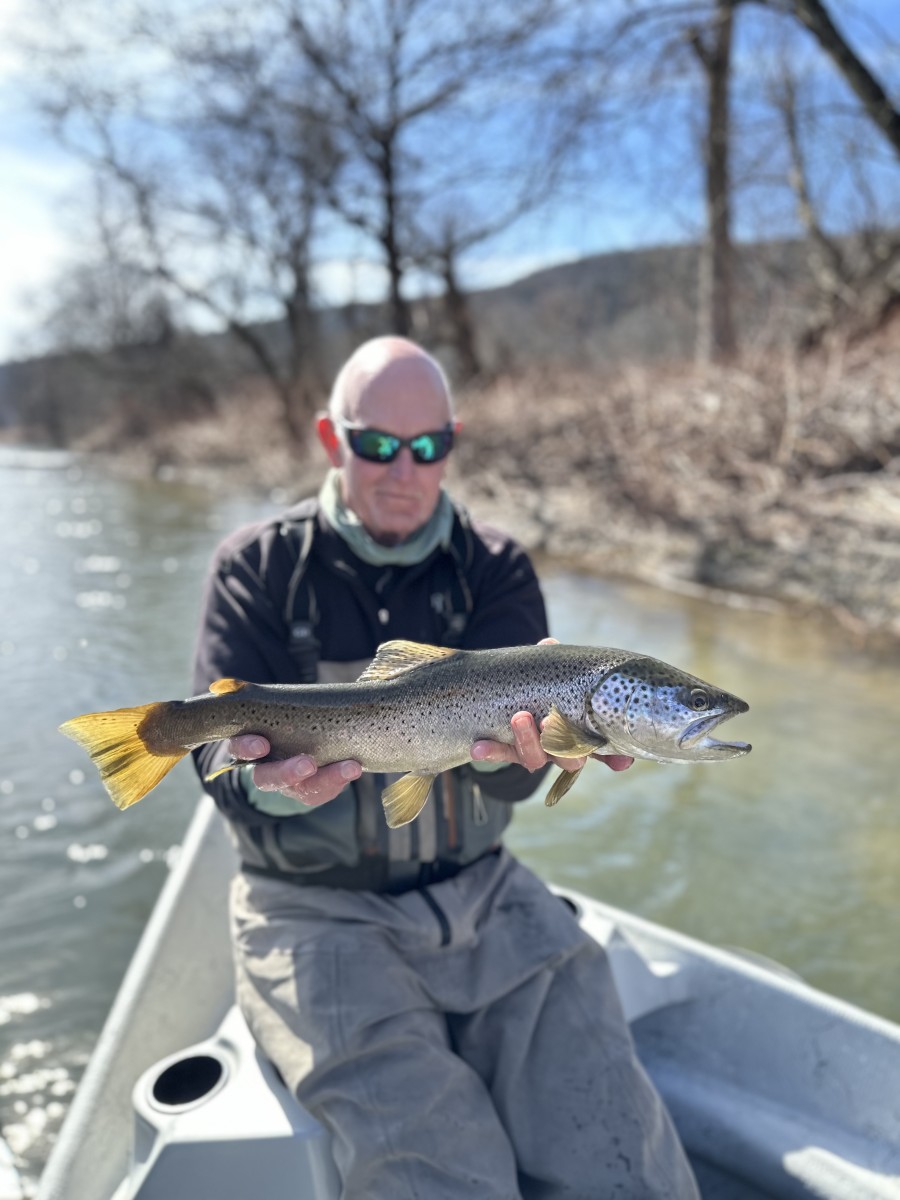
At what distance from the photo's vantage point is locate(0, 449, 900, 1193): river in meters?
4.48

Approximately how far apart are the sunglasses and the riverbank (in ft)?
18.2

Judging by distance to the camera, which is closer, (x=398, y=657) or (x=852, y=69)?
(x=398, y=657)

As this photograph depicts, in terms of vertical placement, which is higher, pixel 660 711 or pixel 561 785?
pixel 660 711

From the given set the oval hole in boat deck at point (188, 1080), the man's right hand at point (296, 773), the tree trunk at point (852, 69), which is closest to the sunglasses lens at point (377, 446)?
the man's right hand at point (296, 773)

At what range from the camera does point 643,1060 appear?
132 inches

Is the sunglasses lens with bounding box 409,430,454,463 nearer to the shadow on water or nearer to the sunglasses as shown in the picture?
the sunglasses

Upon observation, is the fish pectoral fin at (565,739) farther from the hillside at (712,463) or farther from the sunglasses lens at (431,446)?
the hillside at (712,463)

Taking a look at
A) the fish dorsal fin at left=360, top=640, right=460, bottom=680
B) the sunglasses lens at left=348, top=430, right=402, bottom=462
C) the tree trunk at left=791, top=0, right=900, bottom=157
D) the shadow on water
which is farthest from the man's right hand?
the tree trunk at left=791, top=0, right=900, bottom=157

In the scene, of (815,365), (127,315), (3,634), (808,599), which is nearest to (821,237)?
(815,365)

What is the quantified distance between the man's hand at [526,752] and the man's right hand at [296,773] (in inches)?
13.5

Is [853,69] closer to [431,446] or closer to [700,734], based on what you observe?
[431,446]

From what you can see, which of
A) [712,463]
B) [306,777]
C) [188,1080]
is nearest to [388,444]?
[306,777]

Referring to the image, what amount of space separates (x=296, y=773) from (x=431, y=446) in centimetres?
122

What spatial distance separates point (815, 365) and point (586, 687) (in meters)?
12.6
